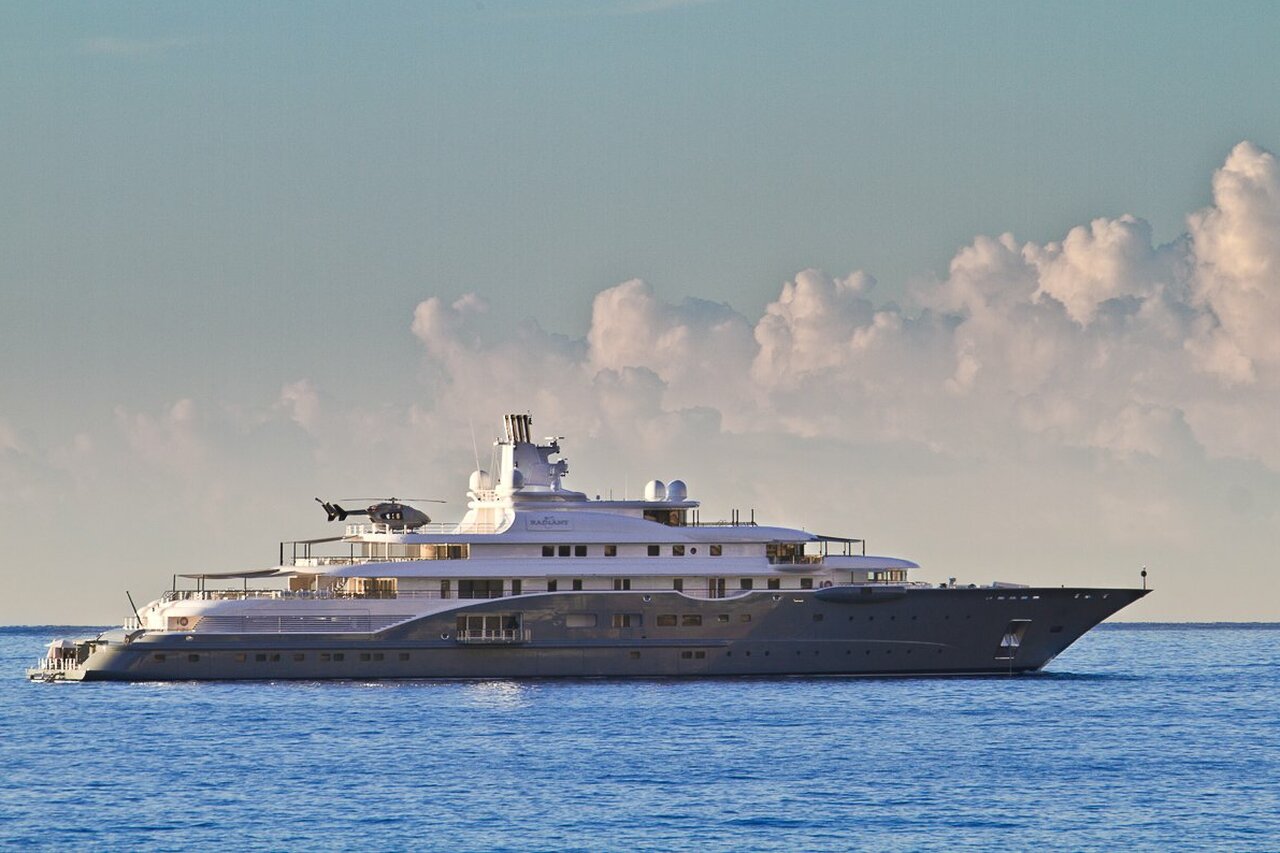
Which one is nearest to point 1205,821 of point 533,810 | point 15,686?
point 533,810

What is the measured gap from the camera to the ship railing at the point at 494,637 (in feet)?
240

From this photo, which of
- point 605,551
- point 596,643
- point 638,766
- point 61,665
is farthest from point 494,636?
point 638,766

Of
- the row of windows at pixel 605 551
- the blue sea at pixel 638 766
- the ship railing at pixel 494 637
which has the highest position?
the row of windows at pixel 605 551

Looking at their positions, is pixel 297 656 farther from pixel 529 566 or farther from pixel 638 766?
pixel 638 766

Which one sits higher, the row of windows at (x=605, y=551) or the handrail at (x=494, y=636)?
the row of windows at (x=605, y=551)

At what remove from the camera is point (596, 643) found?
73.1 m

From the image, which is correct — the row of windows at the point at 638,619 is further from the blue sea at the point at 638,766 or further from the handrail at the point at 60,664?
the handrail at the point at 60,664

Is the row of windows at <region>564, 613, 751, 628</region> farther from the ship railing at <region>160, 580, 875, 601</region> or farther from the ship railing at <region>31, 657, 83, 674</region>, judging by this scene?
the ship railing at <region>31, 657, 83, 674</region>

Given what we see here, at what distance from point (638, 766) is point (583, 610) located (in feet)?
64.1

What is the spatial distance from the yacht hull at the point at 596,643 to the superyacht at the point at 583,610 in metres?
0.05

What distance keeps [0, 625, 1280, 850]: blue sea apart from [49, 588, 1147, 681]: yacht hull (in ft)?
2.57

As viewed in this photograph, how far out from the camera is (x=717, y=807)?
48.2 metres

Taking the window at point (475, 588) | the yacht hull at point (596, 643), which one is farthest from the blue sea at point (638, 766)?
the window at point (475, 588)

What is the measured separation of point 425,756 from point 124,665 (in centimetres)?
2150
